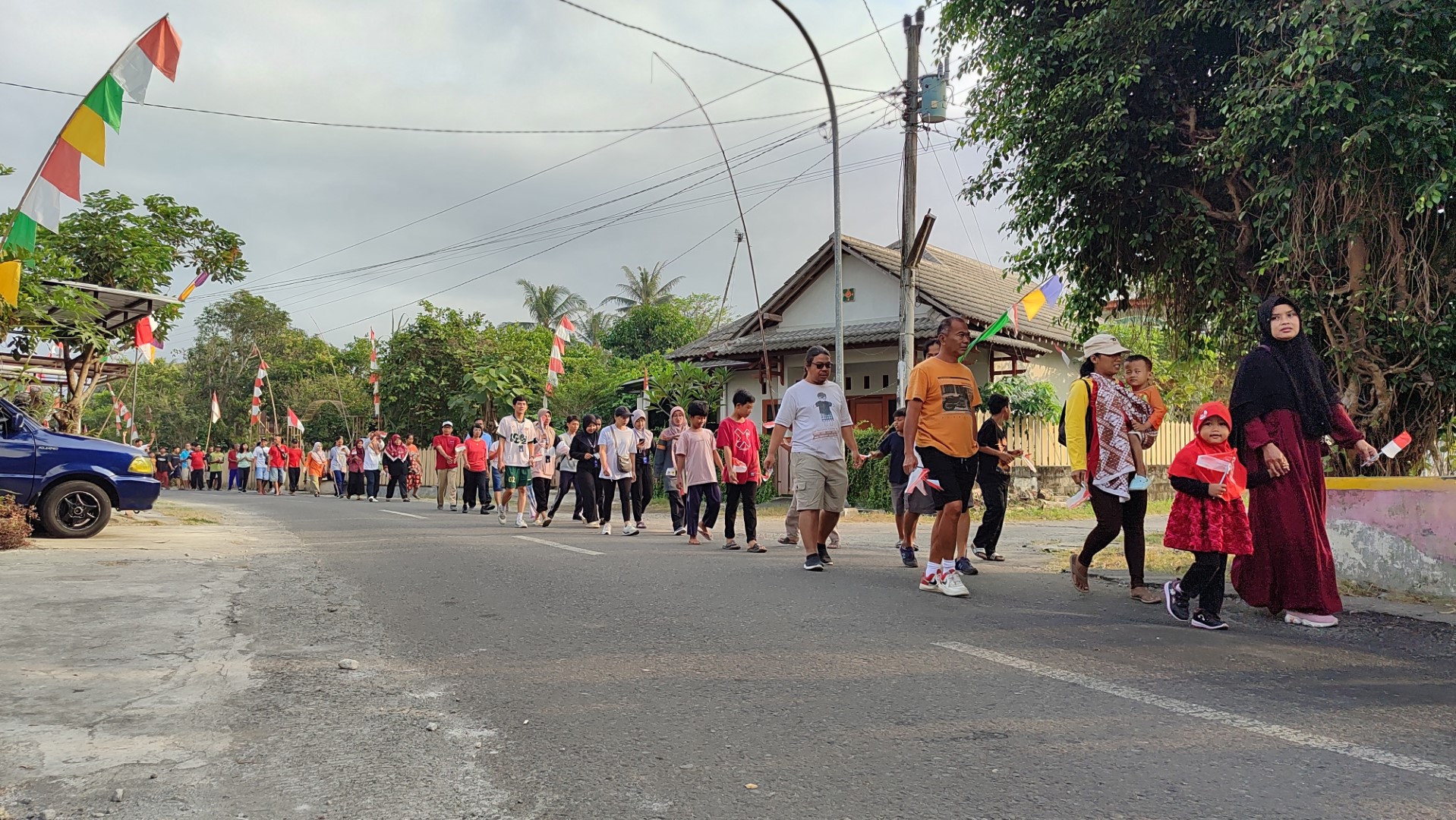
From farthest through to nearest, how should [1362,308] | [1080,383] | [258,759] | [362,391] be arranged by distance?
1. [362,391]
2. [1362,308]
3. [1080,383]
4. [258,759]

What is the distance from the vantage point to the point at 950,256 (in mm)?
28562

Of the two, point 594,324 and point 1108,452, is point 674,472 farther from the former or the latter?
point 594,324

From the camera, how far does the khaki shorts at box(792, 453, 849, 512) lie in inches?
339

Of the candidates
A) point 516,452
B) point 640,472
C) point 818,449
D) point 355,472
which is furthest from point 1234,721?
point 355,472

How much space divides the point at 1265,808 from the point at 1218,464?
11.0 ft

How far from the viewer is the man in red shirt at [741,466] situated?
10867mm

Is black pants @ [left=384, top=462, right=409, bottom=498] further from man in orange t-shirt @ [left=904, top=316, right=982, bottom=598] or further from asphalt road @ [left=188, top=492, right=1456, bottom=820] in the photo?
man in orange t-shirt @ [left=904, top=316, right=982, bottom=598]

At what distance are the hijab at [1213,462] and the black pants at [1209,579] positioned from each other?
0.35 meters

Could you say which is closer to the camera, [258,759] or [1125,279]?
[258,759]

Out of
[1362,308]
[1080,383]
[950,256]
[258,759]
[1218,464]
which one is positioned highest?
[950,256]

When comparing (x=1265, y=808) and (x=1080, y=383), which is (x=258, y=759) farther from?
(x=1080, y=383)

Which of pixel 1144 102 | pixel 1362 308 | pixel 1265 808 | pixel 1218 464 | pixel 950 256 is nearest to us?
pixel 1265 808

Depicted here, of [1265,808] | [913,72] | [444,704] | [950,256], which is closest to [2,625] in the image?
[444,704]

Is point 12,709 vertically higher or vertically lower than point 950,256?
lower
